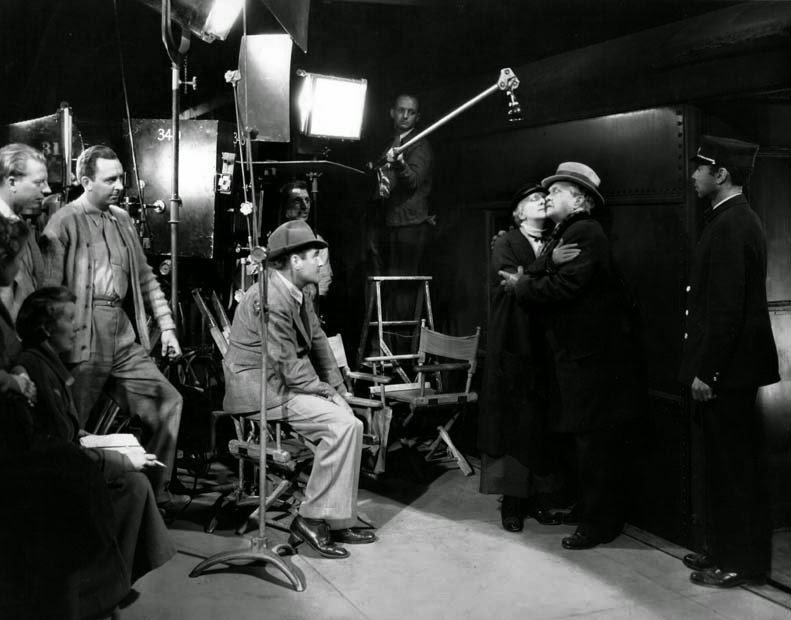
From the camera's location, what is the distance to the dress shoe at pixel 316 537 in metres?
4.84

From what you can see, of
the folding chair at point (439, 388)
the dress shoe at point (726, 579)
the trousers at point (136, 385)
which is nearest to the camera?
the dress shoe at point (726, 579)

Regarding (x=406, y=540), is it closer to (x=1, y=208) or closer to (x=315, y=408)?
(x=315, y=408)

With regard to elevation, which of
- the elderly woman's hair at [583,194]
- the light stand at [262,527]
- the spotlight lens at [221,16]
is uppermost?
the spotlight lens at [221,16]

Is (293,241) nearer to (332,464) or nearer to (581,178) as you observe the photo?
(332,464)

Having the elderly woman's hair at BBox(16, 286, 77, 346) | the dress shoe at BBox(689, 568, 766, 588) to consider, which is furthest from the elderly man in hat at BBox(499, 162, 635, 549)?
the elderly woman's hair at BBox(16, 286, 77, 346)

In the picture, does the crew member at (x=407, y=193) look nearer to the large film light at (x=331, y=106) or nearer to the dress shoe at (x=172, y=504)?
the large film light at (x=331, y=106)

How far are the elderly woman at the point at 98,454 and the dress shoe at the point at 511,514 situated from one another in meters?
2.52

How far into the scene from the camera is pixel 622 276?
17.4 feet

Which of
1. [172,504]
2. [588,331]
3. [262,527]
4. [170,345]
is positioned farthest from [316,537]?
[588,331]

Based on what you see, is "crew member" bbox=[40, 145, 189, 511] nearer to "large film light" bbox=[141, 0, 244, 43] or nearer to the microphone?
"large film light" bbox=[141, 0, 244, 43]

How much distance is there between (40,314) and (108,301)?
1.56 metres

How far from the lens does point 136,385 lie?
5082mm

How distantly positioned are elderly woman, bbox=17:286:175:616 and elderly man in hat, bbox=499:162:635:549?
2.61m

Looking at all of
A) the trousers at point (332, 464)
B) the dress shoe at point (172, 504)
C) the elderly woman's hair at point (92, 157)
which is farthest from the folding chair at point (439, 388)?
the elderly woman's hair at point (92, 157)
